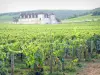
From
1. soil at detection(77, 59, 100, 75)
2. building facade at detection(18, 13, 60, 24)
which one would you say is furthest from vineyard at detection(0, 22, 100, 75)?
building facade at detection(18, 13, 60, 24)

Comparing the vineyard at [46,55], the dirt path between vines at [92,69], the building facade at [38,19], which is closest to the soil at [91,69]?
the dirt path between vines at [92,69]

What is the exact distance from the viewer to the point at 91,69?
21.6 m

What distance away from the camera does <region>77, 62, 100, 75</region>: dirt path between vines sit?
66.6 ft

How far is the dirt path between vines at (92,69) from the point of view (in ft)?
66.6

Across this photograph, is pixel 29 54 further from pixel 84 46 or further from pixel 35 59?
pixel 84 46

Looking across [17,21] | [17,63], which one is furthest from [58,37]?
[17,21]

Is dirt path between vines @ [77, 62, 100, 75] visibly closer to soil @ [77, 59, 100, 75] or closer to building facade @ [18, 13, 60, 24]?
soil @ [77, 59, 100, 75]

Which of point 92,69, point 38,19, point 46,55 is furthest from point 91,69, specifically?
point 38,19

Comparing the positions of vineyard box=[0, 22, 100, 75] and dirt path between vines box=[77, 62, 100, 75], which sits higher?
vineyard box=[0, 22, 100, 75]

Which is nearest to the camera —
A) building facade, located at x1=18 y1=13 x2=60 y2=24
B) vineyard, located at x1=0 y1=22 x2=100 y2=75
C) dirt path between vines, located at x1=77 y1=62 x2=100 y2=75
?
vineyard, located at x1=0 y1=22 x2=100 y2=75

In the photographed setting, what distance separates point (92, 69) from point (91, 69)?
0.25 feet

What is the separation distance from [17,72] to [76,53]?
6.78m

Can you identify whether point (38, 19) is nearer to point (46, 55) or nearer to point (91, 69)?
point (46, 55)

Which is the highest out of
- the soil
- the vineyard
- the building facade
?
the vineyard
